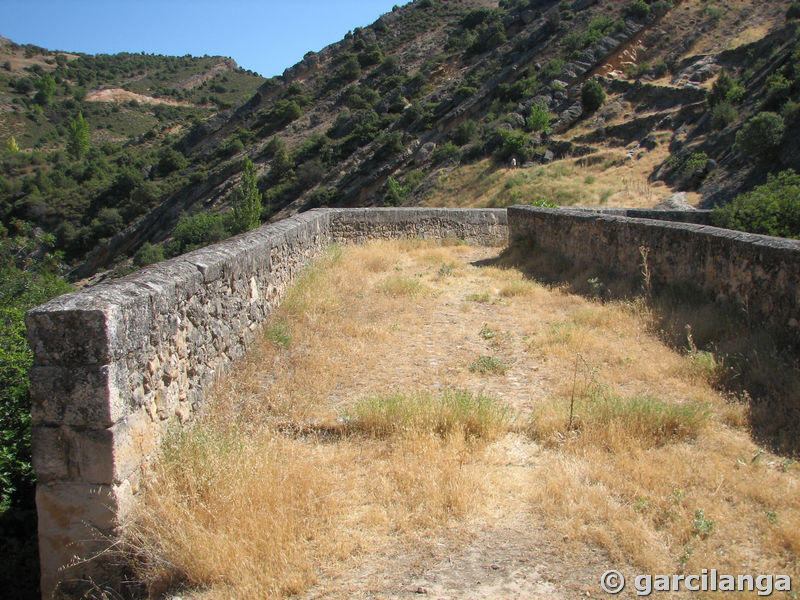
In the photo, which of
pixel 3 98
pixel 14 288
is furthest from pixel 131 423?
pixel 3 98

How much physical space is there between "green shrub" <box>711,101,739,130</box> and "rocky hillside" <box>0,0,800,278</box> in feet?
0.22

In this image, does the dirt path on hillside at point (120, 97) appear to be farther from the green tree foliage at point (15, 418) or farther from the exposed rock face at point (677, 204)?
the green tree foliage at point (15, 418)

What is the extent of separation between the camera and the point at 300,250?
9297 mm

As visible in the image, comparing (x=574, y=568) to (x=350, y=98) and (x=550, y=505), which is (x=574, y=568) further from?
(x=350, y=98)

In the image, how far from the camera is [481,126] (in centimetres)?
3712

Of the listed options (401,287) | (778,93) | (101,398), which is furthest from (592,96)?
(101,398)

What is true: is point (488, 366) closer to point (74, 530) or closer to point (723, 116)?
point (74, 530)

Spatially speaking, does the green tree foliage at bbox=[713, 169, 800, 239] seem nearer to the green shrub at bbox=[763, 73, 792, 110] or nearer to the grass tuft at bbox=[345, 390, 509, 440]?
the grass tuft at bbox=[345, 390, 509, 440]

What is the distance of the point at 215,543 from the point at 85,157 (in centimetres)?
7853

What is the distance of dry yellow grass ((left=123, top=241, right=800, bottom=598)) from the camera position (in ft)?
8.61

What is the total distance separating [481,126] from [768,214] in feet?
102

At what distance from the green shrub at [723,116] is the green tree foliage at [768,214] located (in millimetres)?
18485

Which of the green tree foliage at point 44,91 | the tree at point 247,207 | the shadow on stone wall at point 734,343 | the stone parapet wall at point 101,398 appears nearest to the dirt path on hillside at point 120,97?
the green tree foliage at point 44,91

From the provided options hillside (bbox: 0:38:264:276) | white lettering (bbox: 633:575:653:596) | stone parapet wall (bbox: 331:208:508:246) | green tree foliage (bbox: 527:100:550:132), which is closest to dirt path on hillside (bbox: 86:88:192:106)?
hillside (bbox: 0:38:264:276)
